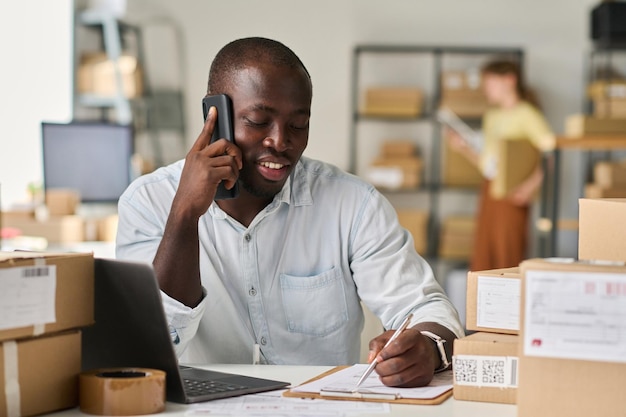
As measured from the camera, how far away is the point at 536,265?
3.76 feet

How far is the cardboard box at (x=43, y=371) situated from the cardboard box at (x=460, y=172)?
569 cm

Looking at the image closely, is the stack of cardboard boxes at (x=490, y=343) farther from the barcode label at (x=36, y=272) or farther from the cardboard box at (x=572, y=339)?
the barcode label at (x=36, y=272)

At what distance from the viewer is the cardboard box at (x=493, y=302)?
137 centimetres

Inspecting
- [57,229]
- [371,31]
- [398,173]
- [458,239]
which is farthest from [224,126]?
[371,31]

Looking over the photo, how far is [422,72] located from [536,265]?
19.5 ft

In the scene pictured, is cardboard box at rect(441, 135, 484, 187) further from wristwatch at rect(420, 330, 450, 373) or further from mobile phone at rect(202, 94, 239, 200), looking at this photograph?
wristwatch at rect(420, 330, 450, 373)

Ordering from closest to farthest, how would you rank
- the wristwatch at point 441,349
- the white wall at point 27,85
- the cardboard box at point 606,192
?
the wristwatch at point 441,349, the white wall at point 27,85, the cardboard box at point 606,192

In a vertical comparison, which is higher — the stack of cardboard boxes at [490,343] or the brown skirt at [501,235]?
the stack of cardboard boxes at [490,343]

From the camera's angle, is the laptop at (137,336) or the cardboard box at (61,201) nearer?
the laptop at (137,336)

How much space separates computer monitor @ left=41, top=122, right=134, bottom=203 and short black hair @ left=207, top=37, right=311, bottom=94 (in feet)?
6.74

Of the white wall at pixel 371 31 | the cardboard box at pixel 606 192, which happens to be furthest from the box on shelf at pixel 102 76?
the cardboard box at pixel 606 192

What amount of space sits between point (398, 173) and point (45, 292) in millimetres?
5537

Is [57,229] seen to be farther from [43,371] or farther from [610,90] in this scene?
[610,90]

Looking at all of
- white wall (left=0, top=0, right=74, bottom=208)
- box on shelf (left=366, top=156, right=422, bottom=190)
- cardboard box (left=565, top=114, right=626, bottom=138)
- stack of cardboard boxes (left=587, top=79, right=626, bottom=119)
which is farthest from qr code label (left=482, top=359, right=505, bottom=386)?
box on shelf (left=366, top=156, right=422, bottom=190)
